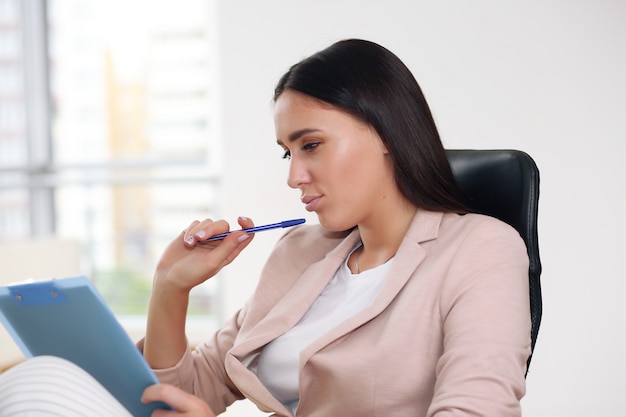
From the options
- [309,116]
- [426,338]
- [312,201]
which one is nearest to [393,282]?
[426,338]

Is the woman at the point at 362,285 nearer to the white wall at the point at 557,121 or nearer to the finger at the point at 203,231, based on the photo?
the finger at the point at 203,231

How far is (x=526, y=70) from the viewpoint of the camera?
9.07 ft

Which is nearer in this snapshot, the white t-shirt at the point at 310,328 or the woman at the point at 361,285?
the woman at the point at 361,285

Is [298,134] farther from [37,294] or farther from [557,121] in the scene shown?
[557,121]

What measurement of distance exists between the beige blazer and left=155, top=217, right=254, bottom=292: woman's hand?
147mm

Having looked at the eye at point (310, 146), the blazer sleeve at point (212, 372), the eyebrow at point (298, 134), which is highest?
the eyebrow at point (298, 134)

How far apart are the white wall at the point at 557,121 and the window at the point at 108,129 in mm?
1445

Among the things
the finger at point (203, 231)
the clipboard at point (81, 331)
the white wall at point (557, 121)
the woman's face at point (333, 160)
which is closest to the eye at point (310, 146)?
the woman's face at point (333, 160)

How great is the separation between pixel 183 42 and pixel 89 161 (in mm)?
834

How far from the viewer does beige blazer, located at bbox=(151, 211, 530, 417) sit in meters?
1.11

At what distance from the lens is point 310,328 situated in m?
1.41

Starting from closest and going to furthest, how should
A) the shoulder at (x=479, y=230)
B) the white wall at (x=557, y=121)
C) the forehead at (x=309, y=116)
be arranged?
the shoulder at (x=479, y=230), the forehead at (x=309, y=116), the white wall at (x=557, y=121)

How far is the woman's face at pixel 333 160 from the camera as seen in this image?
138cm

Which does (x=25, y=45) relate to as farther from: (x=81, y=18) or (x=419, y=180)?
(x=419, y=180)
